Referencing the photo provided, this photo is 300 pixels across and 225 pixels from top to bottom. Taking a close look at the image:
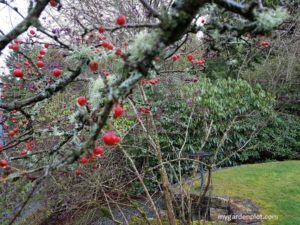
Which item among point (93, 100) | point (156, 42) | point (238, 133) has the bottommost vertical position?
point (238, 133)

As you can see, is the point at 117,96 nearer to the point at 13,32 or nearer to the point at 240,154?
the point at 13,32

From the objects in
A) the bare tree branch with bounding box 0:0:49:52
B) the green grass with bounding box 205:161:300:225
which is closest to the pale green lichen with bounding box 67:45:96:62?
the bare tree branch with bounding box 0:0:49:52

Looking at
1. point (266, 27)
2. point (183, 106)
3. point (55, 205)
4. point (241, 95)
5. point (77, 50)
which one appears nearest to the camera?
point (266, 27)

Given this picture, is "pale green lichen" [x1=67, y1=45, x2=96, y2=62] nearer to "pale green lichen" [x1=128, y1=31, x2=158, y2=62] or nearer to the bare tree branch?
the bare tree branch

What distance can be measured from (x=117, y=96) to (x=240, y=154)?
7549 millimetres

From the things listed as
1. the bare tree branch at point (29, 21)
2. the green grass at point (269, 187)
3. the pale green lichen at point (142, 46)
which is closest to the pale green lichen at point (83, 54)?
the bare tree branch at point (29, 21)

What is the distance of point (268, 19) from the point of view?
93cm

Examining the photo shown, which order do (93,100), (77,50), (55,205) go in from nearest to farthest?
(93,100) → (77,50) → (55,205)

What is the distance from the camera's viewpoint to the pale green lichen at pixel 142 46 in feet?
2.46

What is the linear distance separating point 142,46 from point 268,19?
38cm

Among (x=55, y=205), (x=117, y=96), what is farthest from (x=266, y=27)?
(x=55, y=205)

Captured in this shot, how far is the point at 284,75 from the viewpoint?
29.0 feet

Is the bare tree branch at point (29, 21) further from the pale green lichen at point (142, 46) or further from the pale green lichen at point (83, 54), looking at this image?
the pale green lichen at point (142, 46)

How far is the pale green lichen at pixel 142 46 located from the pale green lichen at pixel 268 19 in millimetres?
341
